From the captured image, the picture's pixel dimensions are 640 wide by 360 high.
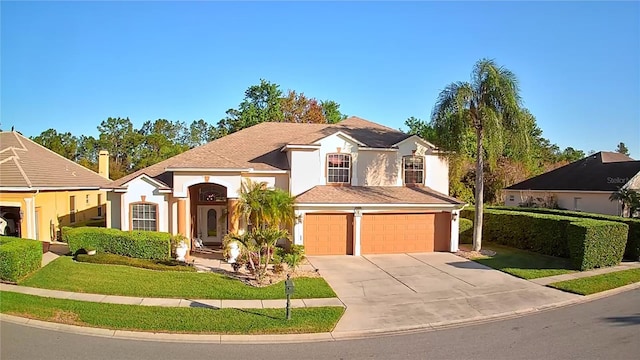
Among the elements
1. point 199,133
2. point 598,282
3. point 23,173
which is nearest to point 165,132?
point 199,133

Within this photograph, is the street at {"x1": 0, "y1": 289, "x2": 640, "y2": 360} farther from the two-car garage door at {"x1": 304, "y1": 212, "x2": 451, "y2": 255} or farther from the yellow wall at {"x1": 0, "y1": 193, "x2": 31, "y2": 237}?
the yellow wall at {"x1": 0, "y1": 193, "x2": 31, "y2": 237}

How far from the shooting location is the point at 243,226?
21516 mm

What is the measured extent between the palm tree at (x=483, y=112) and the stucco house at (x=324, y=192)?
3526 mm

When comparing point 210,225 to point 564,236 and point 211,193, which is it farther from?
point 564,236

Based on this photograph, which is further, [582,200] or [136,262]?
[582,200]

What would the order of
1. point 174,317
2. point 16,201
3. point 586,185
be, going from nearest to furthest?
point 174,317, point 16,201, point 586,185

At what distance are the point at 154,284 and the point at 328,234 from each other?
9.23 metres

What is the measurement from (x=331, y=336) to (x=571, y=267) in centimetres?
1317

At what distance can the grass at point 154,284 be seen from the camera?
44.0 ft

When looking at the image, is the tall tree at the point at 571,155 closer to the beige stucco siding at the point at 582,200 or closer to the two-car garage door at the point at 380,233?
the beige stucco siding at the point at 582,200

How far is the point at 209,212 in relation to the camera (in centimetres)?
2308

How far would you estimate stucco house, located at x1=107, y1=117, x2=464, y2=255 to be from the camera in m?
20.6

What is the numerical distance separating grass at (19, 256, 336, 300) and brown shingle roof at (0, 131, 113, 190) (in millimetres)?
7005

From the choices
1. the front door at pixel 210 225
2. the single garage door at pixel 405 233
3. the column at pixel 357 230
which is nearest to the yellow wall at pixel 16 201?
the front door at pixel 210 225
